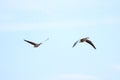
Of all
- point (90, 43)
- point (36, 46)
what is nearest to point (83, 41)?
point (90, 43)

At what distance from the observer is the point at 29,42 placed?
8319 centimetres

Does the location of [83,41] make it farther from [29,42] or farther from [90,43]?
[29,42]

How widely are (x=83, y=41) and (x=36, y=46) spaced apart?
18465 mm

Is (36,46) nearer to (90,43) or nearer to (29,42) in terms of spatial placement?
(29,42)

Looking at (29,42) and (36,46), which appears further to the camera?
(36,46)

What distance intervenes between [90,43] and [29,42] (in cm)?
2550

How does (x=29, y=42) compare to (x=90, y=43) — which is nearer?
(x=29, y=42)

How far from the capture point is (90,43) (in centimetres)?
9388

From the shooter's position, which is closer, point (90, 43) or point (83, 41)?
point (83, 41)

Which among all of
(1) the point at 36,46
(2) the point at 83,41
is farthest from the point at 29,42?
(2) the point at 83,41

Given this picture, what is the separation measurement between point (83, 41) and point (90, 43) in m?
7.71

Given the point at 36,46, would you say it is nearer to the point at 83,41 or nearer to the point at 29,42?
the point at 29,42

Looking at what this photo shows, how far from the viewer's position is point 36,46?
91.0m
